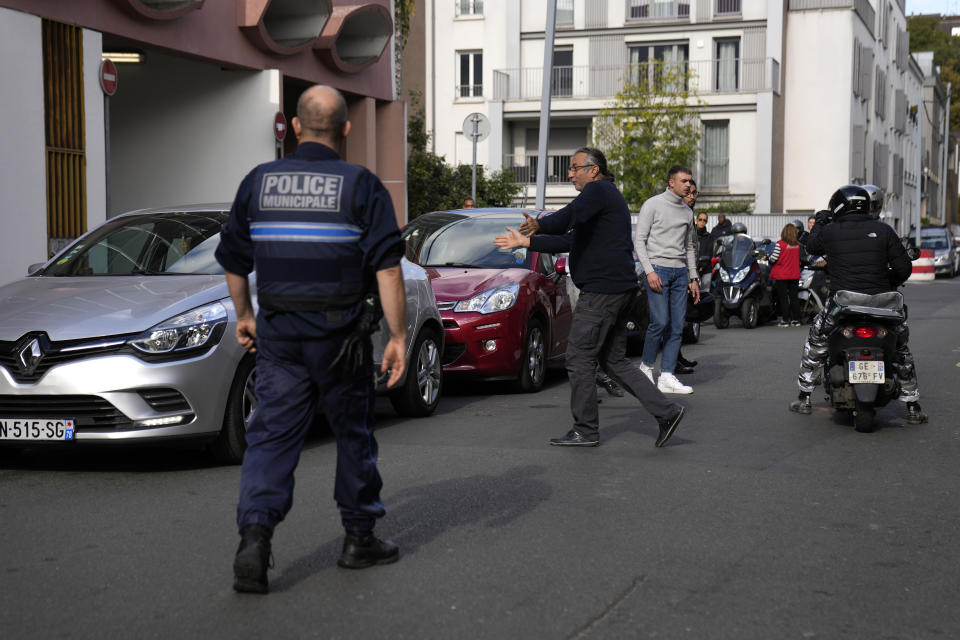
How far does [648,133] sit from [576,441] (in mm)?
36382

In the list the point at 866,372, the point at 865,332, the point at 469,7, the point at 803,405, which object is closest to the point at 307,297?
the point at 866,372

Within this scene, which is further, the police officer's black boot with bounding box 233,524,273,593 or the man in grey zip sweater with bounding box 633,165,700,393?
the man in grey zip sweater with bounding box 633,165,700,393

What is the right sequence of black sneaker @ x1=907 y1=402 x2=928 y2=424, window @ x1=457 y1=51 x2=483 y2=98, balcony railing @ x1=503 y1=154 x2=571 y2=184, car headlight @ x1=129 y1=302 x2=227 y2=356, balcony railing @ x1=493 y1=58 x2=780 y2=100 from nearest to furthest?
1. car headlight @ x1=129 y1=302 x2=227 y2=356
2. black sneaker @ x1=907 y1=402 x2=928 y2=424
3. balcony railing @ x1=493 y1=58 x2=780 y2=100
4. balcony railing @ x1=503 y1=154 x2=571 y2=184
5. window @ x1=457 y1=51 x2=483 y2=98

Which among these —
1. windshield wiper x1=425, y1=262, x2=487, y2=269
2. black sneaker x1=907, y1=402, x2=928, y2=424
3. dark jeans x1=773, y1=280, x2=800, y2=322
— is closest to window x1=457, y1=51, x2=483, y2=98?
dark jeans x1=773, y1=280, x2=800, y2=322

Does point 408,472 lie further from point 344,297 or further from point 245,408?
point 344,297

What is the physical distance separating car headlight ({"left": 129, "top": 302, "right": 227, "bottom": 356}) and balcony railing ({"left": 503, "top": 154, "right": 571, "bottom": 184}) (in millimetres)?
41790

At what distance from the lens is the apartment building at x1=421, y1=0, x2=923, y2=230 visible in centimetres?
4672

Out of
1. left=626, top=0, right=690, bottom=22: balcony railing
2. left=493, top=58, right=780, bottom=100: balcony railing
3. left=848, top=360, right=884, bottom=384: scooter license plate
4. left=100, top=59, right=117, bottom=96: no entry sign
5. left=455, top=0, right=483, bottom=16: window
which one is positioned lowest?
left=848, top=360, right=884, bottom=384: scooter license plate

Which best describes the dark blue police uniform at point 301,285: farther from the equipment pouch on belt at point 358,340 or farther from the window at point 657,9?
the window at point 657,9

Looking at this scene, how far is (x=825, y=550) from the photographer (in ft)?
17.8

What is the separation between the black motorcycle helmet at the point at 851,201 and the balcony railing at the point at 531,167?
39369mm

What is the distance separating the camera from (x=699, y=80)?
4684 cm

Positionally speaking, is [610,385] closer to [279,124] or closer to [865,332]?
[865,332]

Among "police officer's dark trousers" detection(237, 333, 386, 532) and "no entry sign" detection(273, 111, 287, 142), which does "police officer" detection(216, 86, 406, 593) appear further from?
"no entry sign" detection(273, 111, 287, 142)
